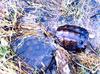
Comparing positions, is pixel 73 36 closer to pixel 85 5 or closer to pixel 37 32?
pixel 37 32

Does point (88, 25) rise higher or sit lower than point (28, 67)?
higher

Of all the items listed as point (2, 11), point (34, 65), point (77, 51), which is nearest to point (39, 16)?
point (2, 11)

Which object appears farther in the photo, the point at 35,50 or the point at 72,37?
the point at 72,37

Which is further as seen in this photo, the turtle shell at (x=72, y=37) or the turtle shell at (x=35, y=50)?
the turtle shell at (x=72, y=37)

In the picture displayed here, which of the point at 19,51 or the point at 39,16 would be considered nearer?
the point at 19,51

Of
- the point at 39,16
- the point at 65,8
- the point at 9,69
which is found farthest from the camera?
the point at 65,8
